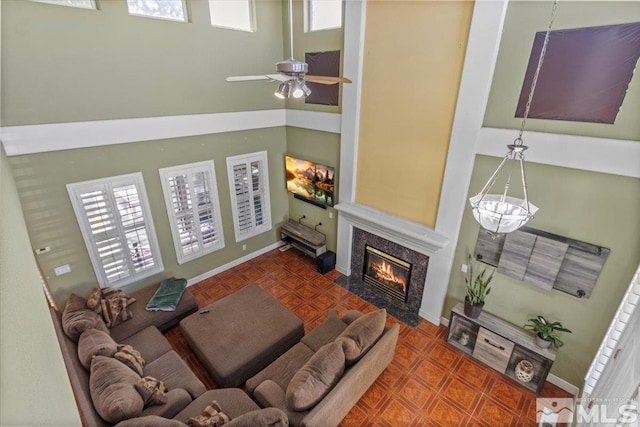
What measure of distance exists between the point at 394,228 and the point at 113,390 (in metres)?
4.04

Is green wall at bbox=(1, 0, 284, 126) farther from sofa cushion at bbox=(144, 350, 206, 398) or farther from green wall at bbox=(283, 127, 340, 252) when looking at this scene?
sofa cushion at bbox=(144, 350, 206, 398)

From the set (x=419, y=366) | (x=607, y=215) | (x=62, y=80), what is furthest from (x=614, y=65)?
(x=62, y=80)

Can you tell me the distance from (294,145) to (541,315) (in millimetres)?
5176

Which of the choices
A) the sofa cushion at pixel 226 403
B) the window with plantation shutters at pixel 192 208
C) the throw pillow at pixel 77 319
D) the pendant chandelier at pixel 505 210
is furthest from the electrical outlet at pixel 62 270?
the pendant chandelier at pixel 505 210

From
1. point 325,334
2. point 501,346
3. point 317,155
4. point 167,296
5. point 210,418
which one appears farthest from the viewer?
point 317,155

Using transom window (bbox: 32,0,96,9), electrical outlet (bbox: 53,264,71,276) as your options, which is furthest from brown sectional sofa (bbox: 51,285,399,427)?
transom window (bbox: 32,0,96,9)

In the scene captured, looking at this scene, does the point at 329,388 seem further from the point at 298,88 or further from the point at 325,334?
the point at 298,88

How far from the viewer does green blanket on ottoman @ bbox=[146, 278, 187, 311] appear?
15.6ft

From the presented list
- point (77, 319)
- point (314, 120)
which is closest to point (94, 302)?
point (77, 319)

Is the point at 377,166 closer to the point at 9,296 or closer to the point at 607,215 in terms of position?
the point at 607,215

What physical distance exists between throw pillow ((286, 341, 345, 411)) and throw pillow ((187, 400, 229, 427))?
65 cm

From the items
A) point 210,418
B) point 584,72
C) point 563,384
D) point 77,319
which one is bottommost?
point 563,384

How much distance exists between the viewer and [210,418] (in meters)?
2.88

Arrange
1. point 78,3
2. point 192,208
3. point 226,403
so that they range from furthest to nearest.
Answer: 1. point 192,208
2. point 78,3
3. point 226,403
